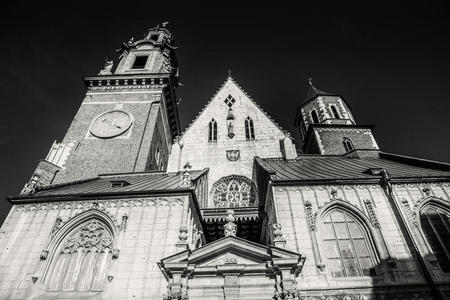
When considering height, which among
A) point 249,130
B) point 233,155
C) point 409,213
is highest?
point 249,130

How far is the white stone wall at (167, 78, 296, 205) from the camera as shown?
2145cm

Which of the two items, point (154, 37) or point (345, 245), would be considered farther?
point (154, 37)

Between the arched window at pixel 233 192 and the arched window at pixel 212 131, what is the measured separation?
398 centimetres

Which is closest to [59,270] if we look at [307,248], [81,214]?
[81,214]

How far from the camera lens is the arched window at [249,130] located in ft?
77.0

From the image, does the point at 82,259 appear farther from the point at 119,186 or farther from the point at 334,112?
the point at 334,112

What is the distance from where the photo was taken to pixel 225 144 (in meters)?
22.9

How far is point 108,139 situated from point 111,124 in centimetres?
183

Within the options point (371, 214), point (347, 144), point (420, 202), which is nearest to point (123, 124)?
point (371, 214)

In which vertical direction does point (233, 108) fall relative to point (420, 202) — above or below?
above

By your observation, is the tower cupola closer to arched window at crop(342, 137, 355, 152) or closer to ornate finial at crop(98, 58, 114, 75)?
ornate finial at crop(98, 58, 114, 75)

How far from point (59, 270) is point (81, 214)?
8.33 feet

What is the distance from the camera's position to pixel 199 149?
22.7 metres

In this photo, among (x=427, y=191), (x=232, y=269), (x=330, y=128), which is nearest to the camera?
(x=232, y=269)
